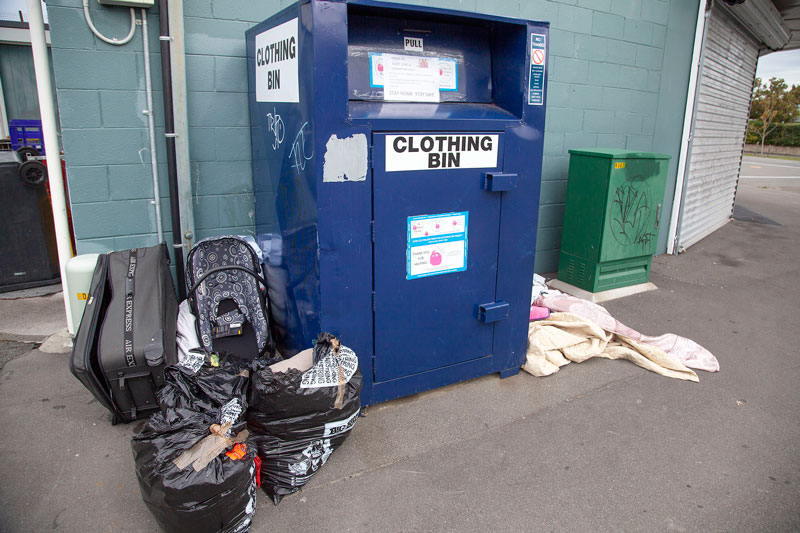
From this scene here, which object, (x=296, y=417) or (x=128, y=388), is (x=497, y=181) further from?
(x=128, y=388)

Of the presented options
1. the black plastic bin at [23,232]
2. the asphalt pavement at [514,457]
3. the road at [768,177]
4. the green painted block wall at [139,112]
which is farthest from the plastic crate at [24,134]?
the road at [768,177]

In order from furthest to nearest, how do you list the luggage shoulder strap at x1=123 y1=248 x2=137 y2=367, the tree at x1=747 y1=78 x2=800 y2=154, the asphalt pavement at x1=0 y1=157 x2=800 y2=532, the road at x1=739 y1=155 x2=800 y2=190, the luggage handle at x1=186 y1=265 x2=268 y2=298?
the tree at x1=747 y1=78 x2=800 y2=154 → the road at x1=739 y1=155 x2=800 y2=190 → the luggage handle at x1=186 y1=265 x2=268 y2=298 → the luggage shoulder strap at x1=123 y1=248 x2=137 y2=367 → the asphalt pavement at x1=0 y1=157 x2=800 y2=532

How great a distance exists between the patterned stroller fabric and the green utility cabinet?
10.0ft

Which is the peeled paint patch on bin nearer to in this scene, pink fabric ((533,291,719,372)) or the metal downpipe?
the metal downpipe

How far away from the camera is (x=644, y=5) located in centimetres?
545

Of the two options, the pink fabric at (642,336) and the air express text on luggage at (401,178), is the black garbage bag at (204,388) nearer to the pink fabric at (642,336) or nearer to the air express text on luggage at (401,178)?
the air express text on luggage at (401,178)

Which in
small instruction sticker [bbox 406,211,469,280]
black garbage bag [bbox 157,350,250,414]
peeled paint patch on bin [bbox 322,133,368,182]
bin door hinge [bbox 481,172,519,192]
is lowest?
black garbage bag [bbox 157,350,250,414]

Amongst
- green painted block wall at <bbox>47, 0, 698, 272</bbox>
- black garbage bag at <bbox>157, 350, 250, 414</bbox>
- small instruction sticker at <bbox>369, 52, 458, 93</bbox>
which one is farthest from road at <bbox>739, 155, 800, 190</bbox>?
black garbage bag at <bbox>157, 350, 250, 414</bbox>

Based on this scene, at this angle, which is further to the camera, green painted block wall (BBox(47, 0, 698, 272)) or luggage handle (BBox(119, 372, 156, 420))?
green painted block wall (BBox(47, 0, 698, 272))

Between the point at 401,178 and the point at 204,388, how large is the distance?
140 cm

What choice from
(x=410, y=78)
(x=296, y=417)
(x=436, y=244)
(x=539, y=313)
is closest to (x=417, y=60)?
(x=410, y=78)

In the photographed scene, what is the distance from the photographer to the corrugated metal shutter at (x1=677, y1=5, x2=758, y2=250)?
21.5ft

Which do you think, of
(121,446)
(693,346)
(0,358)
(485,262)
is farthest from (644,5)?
(0,358)

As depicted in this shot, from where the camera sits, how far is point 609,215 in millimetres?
4656
